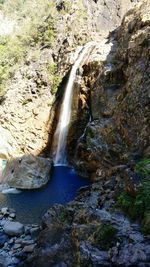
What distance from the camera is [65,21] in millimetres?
26375

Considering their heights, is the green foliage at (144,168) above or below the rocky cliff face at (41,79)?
below

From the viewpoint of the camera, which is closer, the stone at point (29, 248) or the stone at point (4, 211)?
the stone at point (29, 248)

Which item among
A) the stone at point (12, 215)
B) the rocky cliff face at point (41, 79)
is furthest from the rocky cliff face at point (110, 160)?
the rocky cliff face at point (41, 79)

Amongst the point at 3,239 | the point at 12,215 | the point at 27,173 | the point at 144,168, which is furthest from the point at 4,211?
the point at 144,168

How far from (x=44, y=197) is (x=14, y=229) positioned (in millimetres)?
3668

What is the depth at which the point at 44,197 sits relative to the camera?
16203 mm

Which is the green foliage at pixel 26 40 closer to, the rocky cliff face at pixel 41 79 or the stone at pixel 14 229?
the rocky cliff face at pixel 41 79

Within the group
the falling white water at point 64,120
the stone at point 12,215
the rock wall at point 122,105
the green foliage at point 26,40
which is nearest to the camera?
the stone at point 12,215

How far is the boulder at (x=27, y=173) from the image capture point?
1738 cm

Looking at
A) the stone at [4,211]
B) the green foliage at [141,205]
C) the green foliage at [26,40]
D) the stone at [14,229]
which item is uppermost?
the green foliage at [26,40]

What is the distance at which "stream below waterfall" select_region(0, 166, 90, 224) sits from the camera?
47.3 ft

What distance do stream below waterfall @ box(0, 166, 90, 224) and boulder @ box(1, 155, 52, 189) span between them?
0.40 metres

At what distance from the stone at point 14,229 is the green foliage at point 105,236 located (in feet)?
17.2

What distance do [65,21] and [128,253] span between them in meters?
22.1
